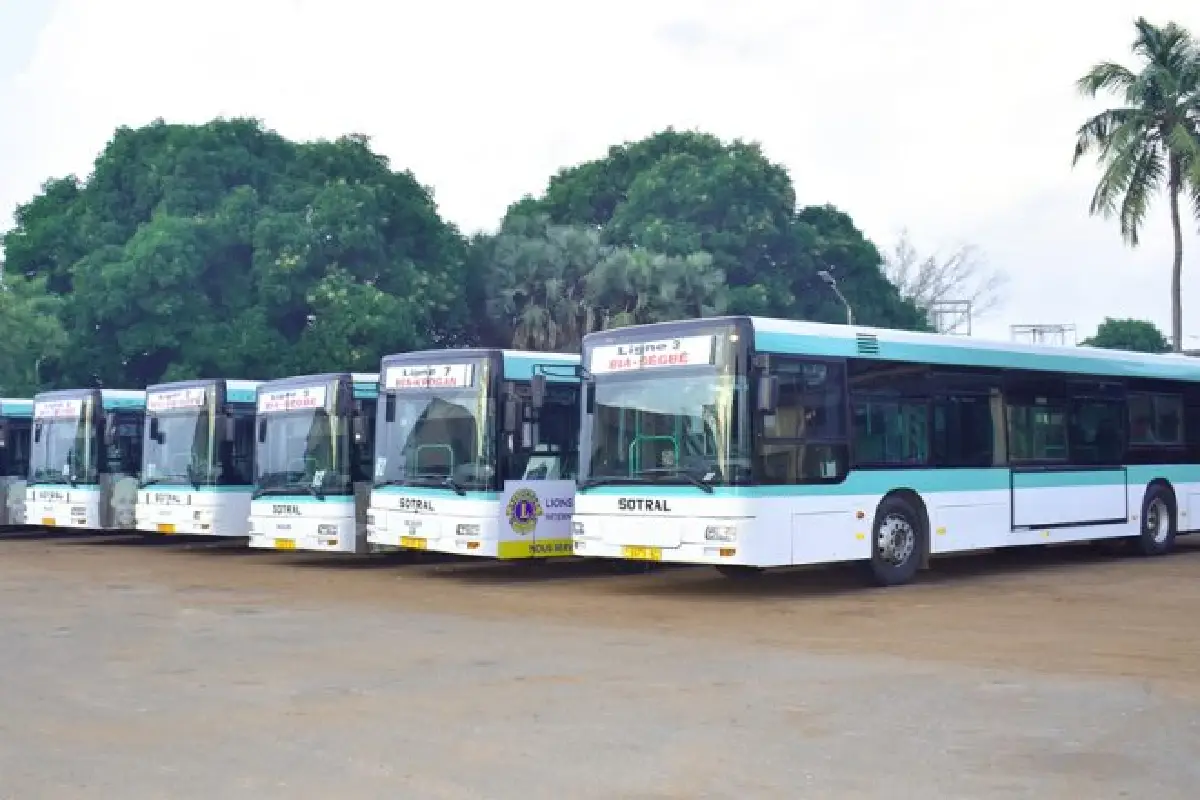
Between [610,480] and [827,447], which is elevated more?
[827,447]

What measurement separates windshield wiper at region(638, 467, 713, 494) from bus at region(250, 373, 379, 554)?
5.79 metres

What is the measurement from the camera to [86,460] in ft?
87.6

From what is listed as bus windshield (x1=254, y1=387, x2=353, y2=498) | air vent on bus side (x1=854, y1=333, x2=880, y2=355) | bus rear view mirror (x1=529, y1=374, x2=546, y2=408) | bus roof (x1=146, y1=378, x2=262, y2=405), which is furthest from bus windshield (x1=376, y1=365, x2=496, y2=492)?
bus roof (x1=146, y1=378, x2=262, y2=405)

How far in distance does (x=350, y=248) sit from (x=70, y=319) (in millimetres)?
8060

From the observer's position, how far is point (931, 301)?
7250 centimetres

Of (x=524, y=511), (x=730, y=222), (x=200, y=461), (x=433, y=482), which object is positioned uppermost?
(x=730, y=222)

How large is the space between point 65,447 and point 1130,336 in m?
78.4

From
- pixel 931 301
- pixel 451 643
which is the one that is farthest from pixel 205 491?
pixel 931 301

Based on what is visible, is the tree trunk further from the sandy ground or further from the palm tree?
the sandy ground

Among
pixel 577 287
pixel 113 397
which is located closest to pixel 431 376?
pixel 113 397

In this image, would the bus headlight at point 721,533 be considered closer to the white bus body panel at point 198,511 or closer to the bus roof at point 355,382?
the bus roof at point 355,382

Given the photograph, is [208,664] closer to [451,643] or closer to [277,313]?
[451,643]

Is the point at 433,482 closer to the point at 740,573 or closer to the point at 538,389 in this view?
the point at 538,389

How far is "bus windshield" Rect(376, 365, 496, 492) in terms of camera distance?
61.8ft
